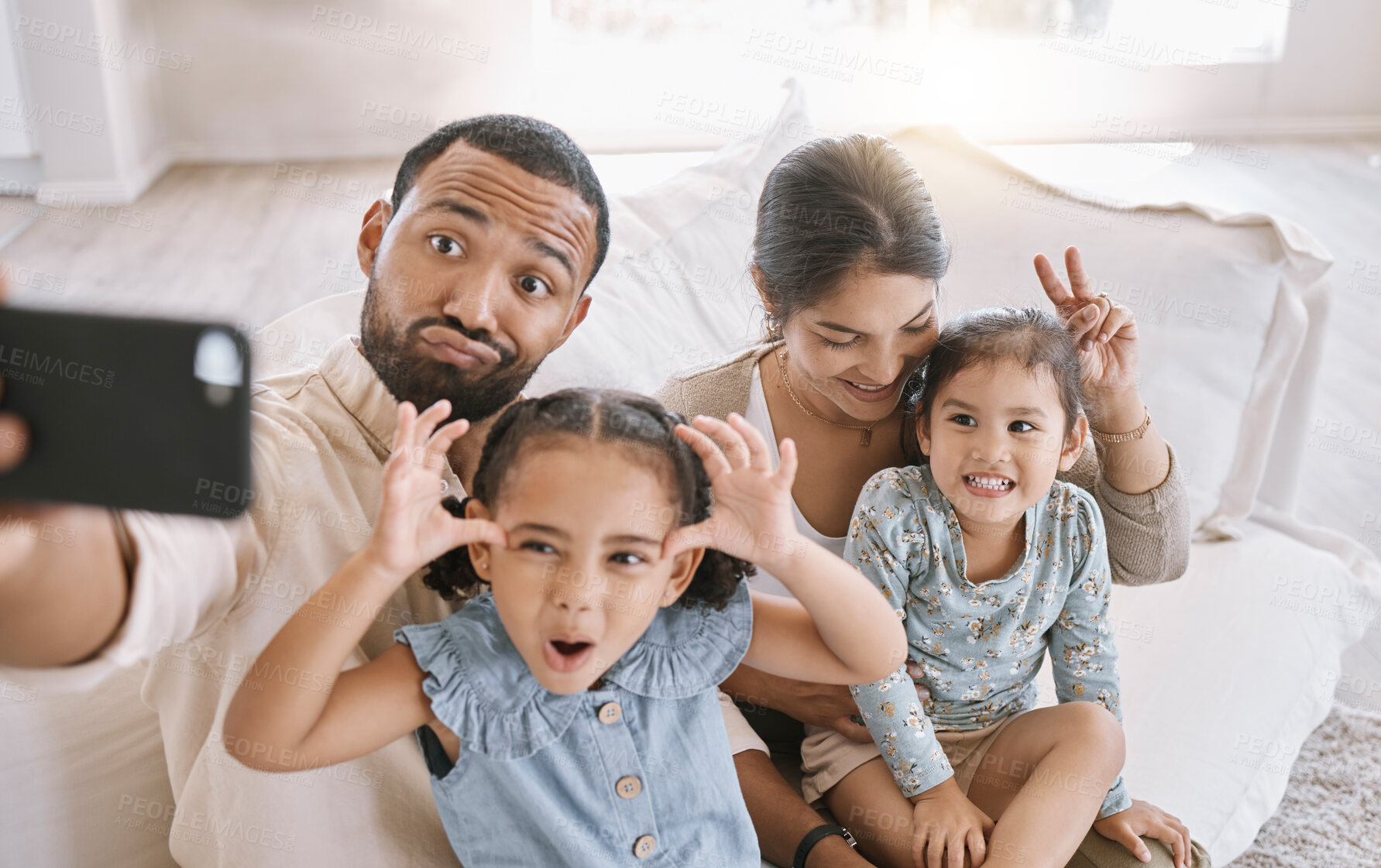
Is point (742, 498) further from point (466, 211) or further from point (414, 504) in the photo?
point (466, 211)

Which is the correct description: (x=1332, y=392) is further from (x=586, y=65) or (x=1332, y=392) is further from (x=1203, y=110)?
(x=586, y=65)

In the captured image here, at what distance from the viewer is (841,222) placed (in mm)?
1247

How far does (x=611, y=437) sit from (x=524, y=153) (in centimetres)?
40

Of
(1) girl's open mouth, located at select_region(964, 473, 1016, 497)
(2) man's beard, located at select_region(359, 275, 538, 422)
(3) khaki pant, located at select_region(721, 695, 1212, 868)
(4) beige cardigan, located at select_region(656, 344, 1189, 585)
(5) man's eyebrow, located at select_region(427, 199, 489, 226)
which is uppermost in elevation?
(5) man's eyebrow, located at select_region(427, 199, 489, 226)

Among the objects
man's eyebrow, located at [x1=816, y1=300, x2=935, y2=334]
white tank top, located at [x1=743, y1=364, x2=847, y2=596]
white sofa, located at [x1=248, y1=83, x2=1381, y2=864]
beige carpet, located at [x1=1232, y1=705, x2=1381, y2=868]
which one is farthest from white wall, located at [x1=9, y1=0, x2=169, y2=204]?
beige carpet, located at [x1=1232, y1=705, x2=1381, y2=868]

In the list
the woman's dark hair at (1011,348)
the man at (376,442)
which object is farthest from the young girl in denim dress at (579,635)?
the woman's dark hair at (1011,348)

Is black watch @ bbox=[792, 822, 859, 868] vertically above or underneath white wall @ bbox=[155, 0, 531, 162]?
underneath

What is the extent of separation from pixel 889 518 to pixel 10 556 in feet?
2.76

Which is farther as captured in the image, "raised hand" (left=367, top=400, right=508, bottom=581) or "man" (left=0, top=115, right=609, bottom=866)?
"man" (left=0, top=115, right=609, bottom=866)

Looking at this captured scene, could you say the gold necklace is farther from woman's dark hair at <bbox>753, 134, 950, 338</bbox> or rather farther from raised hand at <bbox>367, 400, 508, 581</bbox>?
raised hand at <bbox>367, 400, 508, 581</bbox>

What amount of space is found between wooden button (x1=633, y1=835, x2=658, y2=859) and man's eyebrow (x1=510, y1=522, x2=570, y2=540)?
303 mm

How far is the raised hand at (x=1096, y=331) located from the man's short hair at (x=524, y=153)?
0.51 metres

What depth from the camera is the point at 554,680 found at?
914 millimetres

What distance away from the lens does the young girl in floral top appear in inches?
47.1
